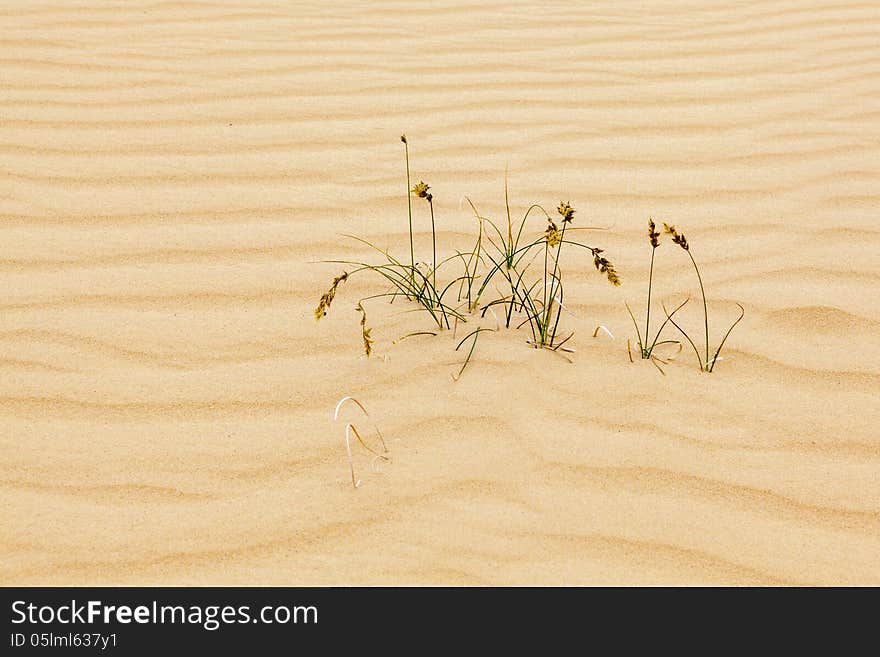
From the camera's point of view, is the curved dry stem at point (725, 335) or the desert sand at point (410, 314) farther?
the curved dry stem at point (725, 335)

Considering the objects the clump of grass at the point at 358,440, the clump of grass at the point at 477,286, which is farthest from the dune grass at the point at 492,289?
the clump of grass at the point at 358,440

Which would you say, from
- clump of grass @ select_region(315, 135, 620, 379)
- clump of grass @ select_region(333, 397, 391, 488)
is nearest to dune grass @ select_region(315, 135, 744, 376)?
clump of grass @ select_region(315, 135, 620, 379)

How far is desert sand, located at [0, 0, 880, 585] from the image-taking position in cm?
183

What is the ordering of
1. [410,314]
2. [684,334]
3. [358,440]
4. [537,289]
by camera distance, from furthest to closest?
[537,289]
[410,314]
[684,334]
[358,440]

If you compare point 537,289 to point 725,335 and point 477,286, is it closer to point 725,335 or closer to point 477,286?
point 477,286

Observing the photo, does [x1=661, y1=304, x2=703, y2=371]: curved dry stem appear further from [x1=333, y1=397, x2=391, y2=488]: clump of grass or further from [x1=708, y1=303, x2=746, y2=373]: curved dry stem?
[x1=333, y1=397, x2=391, y2=488]: clump of grass

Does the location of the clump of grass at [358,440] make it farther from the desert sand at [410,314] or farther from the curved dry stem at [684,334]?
the curved dry stem at [684,334]

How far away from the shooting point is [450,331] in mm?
2383

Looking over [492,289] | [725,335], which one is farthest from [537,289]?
[725,335]

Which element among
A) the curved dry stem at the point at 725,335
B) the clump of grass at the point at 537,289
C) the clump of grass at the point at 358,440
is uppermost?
the clump of grass at the point at 537,289

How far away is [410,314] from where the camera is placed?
246 cm

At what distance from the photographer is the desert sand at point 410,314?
1.83m

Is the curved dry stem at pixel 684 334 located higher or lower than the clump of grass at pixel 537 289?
lower

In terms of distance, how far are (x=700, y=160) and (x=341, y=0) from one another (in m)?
2.09
